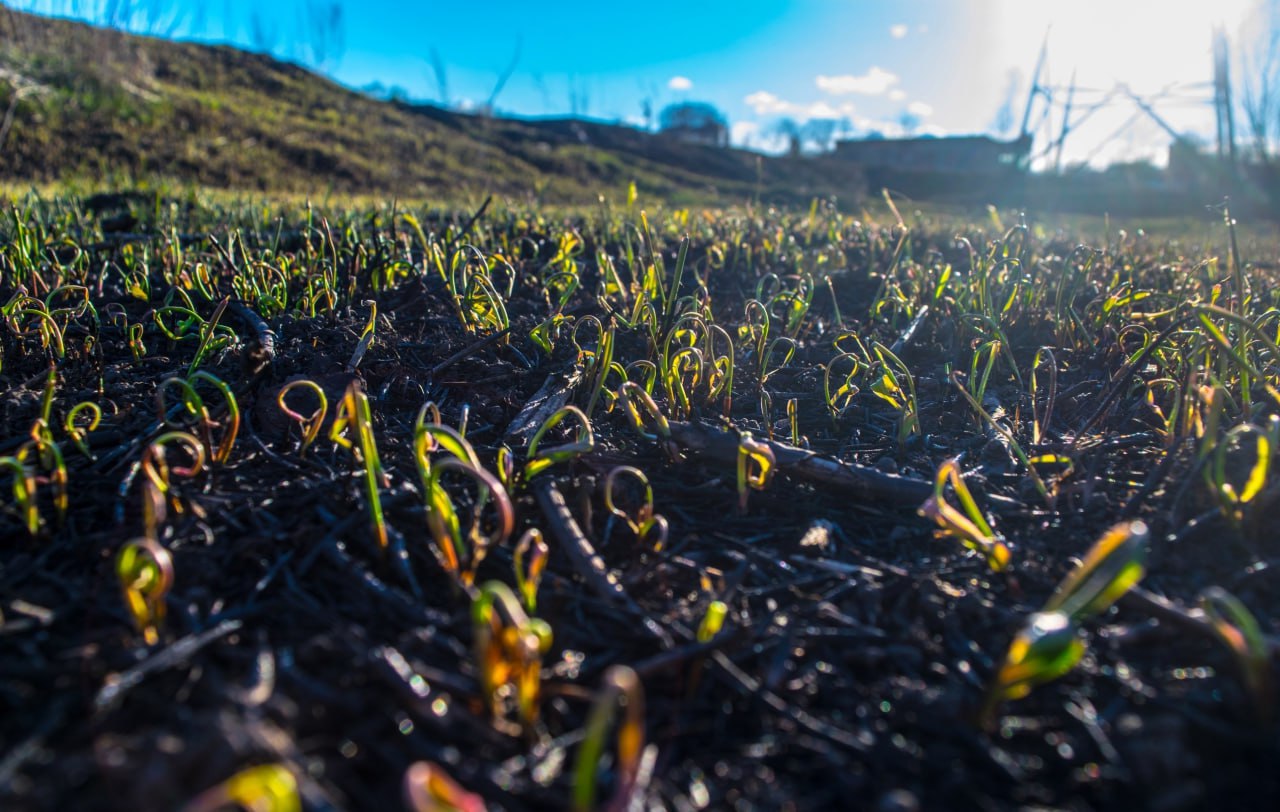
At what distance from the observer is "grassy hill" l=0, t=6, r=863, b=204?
36.6 feet

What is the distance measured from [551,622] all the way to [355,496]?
0.46m

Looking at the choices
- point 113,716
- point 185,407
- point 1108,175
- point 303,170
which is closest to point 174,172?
point 303,170

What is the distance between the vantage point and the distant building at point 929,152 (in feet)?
90.7

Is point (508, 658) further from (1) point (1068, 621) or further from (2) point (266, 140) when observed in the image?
(2) point (266, 140)

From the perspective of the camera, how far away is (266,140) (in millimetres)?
13852

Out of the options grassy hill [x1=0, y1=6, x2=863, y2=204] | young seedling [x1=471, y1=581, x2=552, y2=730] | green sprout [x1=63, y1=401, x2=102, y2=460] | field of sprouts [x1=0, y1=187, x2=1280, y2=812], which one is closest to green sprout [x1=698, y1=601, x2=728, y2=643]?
field of sprouts [x1=0, y1=187, x2=1280, y2=812]

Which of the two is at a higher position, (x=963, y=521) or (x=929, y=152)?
(x=929, y=152)

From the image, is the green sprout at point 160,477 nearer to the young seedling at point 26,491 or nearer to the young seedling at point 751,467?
the young seedling at point 26,491

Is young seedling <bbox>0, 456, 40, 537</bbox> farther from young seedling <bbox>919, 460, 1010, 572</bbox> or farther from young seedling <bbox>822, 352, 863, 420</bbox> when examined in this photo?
young seedling <bbox>822, 352, 863, 420</bbox>

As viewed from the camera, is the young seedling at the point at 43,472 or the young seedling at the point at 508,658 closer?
the young seedling at the point at 508,658

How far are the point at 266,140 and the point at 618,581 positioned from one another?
15.6 meters

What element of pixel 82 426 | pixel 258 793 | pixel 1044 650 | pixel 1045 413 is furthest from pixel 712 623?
pixel 82 426

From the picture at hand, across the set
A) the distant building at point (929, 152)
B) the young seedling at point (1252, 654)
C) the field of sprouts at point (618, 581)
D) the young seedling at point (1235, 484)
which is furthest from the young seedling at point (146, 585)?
the distant building at point (929, 152)

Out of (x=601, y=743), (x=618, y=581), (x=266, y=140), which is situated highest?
(x=266, y=140)
